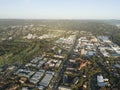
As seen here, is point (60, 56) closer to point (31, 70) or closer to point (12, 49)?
point (31, 70)

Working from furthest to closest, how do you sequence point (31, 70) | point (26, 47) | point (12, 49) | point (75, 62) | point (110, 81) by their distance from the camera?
point (26, 47), point (12, 49), point (75, 62), point (31, 70), point (110, 81)

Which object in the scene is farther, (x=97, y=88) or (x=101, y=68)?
(x=101, y=68)

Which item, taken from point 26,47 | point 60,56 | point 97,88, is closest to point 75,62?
point 60,56

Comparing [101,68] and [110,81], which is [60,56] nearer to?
[101,68]

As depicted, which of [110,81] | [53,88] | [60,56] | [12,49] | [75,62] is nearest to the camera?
[53,88]

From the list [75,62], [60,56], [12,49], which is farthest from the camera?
[12,49]

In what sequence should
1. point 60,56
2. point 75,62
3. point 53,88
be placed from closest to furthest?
point 53,88
point 75,62
point 60,56

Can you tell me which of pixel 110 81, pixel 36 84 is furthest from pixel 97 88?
pixel 36 84

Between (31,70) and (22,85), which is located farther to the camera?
(31,70)
